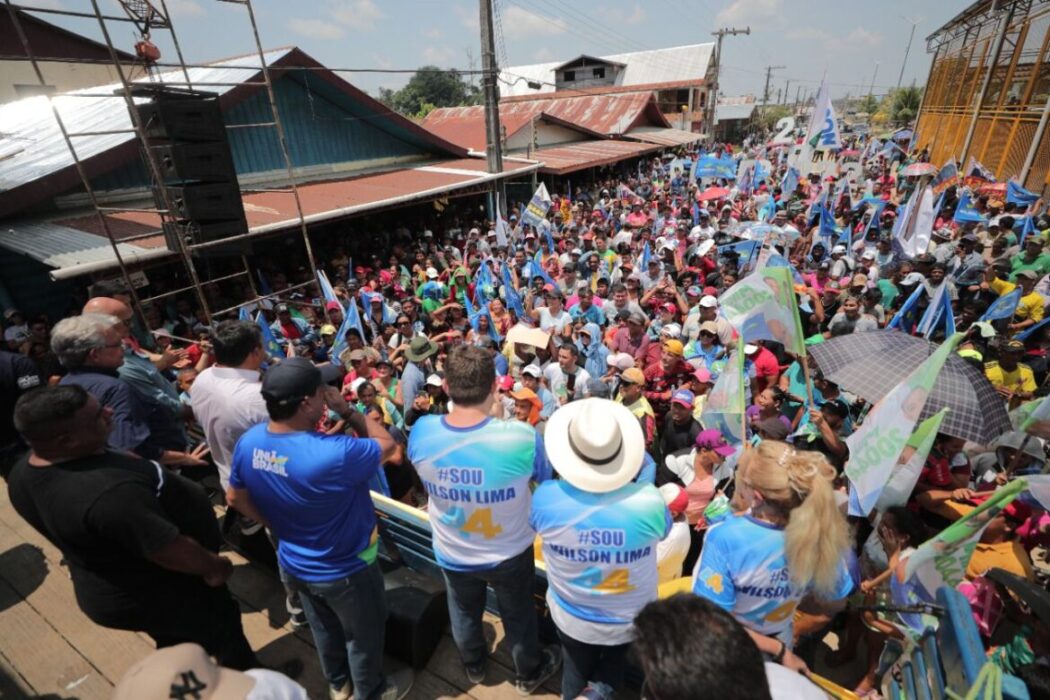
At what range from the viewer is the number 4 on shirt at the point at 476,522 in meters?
2.29

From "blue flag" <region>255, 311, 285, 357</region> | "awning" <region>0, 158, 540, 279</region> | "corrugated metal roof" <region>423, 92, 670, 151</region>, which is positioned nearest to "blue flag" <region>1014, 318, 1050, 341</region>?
"blue flag" <region>255, 311, 285, 357</region>

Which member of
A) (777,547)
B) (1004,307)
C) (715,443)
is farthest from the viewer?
(1004,307)

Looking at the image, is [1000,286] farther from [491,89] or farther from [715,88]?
[715,88]

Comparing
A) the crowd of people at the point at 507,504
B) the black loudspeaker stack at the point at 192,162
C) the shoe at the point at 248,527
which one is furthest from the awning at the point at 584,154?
the shoe at the point at 248,527

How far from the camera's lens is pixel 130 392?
2926 millimetres

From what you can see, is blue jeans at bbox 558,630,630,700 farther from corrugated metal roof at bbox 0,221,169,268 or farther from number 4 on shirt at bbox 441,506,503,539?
corrugated metal roof at bbox 0,221,169,268

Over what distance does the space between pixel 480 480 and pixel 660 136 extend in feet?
103

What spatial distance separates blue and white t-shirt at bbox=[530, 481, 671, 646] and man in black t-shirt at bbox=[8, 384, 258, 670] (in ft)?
4.95

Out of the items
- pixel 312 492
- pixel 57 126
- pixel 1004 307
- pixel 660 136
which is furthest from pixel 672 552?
pixel 660 136

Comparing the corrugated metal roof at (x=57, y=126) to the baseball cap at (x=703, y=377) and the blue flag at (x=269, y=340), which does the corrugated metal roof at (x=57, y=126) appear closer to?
the blue flag at (x=269, y=340)

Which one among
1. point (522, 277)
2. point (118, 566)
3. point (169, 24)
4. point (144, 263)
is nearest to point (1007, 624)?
point (118, 566)

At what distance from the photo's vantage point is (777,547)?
185cm

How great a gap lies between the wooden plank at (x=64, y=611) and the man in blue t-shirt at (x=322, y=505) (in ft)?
4.55

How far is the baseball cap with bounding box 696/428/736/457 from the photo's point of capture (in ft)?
11.2
